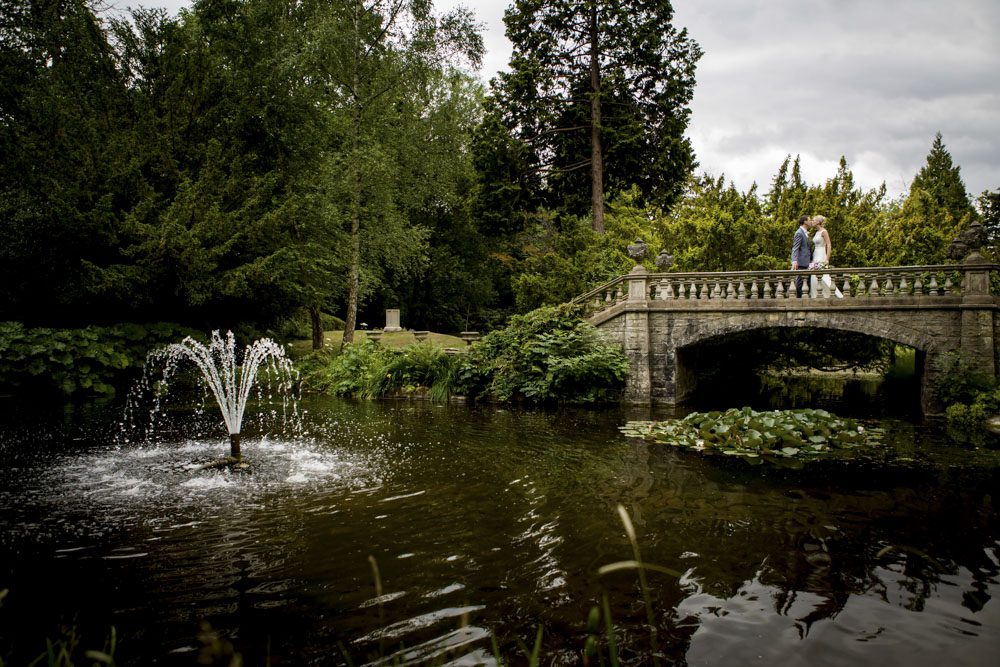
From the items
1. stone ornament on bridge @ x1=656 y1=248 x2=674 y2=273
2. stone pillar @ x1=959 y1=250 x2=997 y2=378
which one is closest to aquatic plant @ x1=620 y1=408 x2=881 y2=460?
stone pillar @ x1=959 y1=250 x2=997 y2=378

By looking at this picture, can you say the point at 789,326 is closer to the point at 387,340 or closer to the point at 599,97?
the point at 599,97

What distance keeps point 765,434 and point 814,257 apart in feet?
22.0

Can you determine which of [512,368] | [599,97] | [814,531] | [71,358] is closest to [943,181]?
[599,97]

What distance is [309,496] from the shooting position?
7.29 meters

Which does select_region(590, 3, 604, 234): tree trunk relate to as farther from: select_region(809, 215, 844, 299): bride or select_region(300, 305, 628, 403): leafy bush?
select_region(809, 215, 844, 299): bride

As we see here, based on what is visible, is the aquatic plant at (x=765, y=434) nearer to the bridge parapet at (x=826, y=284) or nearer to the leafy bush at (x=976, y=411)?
the leafy bush at (x=976, y=411)

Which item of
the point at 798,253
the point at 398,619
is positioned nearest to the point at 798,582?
the point at 398,619

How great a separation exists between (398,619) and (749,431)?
769 centimetres

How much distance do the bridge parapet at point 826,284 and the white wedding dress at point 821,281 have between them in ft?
0.07

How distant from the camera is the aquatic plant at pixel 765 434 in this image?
32.1 ft

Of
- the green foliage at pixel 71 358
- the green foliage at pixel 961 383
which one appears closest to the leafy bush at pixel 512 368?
the green foliage at pixel 71 358

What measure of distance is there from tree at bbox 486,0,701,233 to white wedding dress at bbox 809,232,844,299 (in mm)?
7835

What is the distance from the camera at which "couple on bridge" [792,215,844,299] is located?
46.5 feet

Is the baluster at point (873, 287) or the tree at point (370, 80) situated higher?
the tree at point (370, 80)
